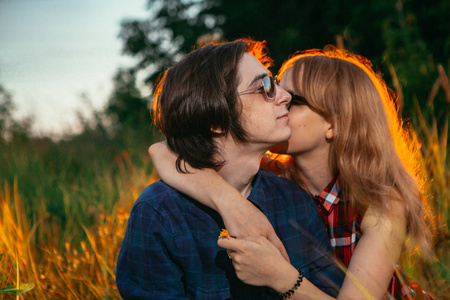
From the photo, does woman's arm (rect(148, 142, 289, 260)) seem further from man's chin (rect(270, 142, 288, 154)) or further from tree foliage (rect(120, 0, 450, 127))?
tree foliage (rect(120, 0, 450, 127))

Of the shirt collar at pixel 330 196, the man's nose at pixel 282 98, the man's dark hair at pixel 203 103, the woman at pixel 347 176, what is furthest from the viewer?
the shirt collar at pixel 330 196

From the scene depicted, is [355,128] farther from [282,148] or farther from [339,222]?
[339,222]

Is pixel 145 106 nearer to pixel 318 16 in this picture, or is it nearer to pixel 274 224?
pixel 318 16

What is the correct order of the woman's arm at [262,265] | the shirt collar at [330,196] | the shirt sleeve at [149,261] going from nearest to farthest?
the woman's arm at [262,265]
the shirt sleeve at [149,261]
the shirt collar at [330,196]

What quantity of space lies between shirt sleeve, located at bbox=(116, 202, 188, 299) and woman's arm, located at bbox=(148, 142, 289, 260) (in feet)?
0.73

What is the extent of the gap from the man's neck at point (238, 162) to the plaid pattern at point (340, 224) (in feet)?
1.79

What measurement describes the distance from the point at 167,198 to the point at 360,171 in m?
1.20

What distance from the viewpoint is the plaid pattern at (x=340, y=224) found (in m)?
2.38

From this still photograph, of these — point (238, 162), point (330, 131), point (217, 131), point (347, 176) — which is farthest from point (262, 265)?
point (330, 131)

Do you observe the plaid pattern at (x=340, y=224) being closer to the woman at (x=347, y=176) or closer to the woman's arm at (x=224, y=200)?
the woman at (x=347, y=176)

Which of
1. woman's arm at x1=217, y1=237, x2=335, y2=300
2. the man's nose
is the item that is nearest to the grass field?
woman's arm at x1=217, y1=237, x2=335, y2=300

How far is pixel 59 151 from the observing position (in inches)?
303

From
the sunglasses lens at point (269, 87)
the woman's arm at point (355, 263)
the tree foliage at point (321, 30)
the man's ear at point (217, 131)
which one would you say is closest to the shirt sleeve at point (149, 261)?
the woman's arm at point (355, 263)

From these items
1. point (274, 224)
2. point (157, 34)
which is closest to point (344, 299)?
point (274, 224)
